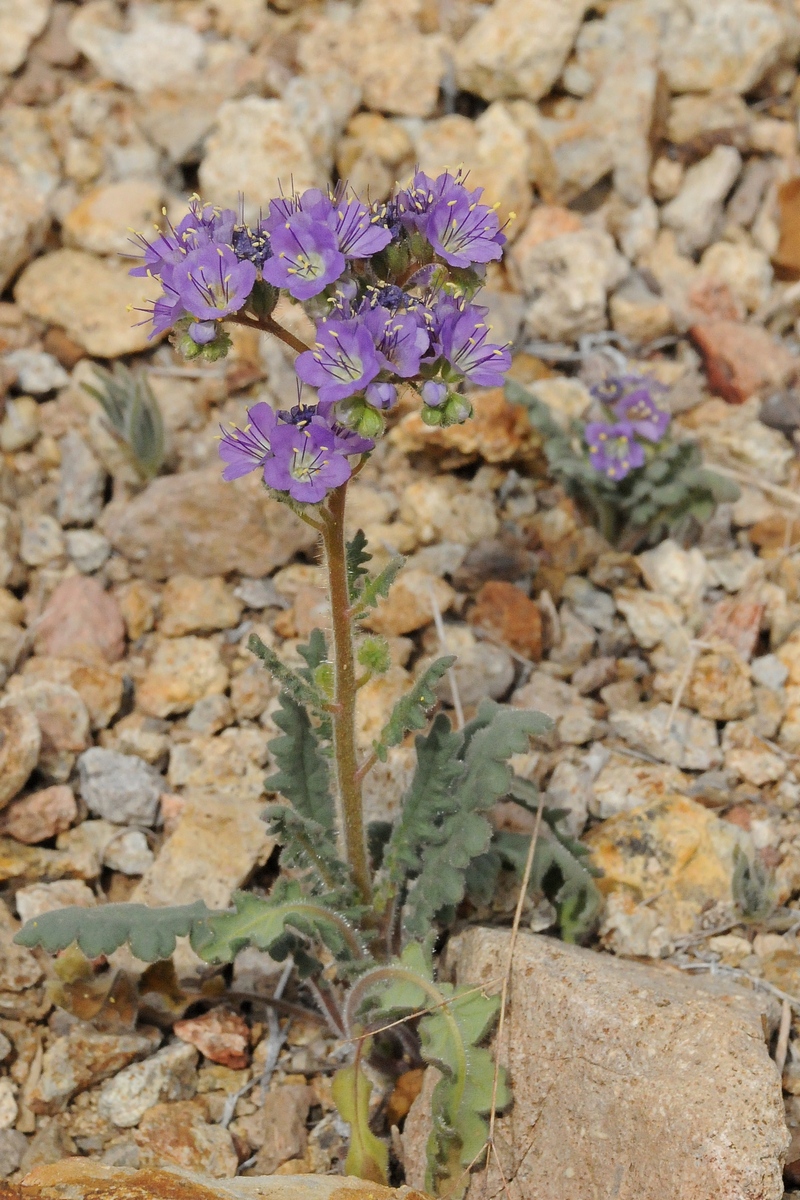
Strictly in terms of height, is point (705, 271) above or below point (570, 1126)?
above

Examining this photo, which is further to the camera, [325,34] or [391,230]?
[325,34]

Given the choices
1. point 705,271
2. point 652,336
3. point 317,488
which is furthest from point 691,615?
point 317,488

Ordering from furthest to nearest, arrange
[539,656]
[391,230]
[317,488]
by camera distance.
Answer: [539,656] < [391,230] < [317,488]

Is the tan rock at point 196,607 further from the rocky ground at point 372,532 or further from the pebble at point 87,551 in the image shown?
the pebble at point 87,551

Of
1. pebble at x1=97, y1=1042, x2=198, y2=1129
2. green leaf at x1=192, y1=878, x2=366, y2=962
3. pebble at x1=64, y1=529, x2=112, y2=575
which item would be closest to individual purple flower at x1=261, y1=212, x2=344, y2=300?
green leaf at x1=192, y1=878, x2=366, y2=962

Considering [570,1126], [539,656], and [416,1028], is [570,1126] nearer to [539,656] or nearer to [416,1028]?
[416,1028]

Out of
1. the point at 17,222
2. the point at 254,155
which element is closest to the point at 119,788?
the point at 17,222

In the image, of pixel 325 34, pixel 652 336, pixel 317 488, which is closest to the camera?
pixel 317 488
